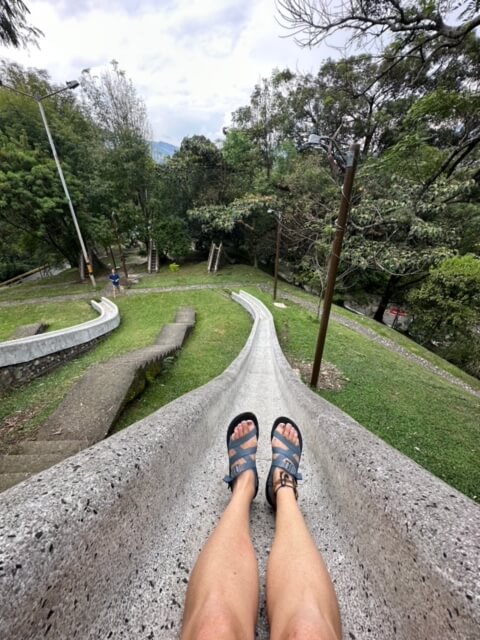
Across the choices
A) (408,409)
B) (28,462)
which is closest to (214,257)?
(408,409)

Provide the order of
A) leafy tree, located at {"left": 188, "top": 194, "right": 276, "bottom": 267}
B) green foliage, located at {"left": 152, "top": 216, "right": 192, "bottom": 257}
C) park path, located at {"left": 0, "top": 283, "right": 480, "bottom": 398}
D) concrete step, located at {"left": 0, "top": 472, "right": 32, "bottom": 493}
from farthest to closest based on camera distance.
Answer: green foliage, located at {"left": 152, "top": 216, "right": 192, "bottom": 257} → leafy tree, located at {"left": 188, "top": 194, "right": 276, "bottom": 267} → park path, located at {"left": 0, "top": 283, "right": 480, "bottom": 398} → concrete step, located at {"left": 0, "top": 472, "right": 32, "bottom": 493}

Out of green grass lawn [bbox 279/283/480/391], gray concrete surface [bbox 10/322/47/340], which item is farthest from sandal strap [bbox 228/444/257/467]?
green grass lawn [bbox 279/283/480/391]

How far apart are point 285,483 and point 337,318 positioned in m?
10.1

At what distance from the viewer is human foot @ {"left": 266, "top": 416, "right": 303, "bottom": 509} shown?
150 centimetres

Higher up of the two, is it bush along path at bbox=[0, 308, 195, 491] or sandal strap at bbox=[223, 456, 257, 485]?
sandal strap at bbox=[223, 456, 257, 485]

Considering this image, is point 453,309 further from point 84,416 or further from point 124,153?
point 124,153

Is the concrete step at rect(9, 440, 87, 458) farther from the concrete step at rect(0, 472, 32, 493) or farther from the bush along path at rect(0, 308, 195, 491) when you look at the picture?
the concrete step at rect(0, 472, 32, 493)

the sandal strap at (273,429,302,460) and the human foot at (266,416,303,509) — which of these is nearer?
the human foot at (266,416,303,509)

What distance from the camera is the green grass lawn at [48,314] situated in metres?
8.77

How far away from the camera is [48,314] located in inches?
384

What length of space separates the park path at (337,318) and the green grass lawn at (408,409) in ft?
8.44

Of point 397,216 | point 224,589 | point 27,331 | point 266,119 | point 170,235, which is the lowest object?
point 27,331

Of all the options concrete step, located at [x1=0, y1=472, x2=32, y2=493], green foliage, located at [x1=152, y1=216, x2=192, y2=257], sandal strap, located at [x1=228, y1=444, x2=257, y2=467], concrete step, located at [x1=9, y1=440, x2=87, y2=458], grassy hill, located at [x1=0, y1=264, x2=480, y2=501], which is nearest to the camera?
sandal strap, located at [x1=228, y1=444, x2=257, y2=467]

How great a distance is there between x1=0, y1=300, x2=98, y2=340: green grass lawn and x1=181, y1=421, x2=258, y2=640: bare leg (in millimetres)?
9318
